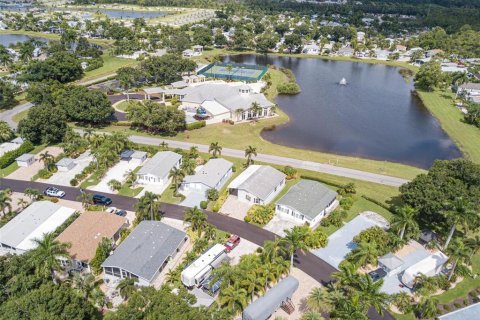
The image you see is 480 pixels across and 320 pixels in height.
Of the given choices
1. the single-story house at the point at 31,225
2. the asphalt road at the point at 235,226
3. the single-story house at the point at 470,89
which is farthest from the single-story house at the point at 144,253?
the single-story house at the point at 470,89

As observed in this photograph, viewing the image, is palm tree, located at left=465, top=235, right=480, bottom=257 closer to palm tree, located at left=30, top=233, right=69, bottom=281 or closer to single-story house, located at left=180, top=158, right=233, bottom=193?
single-story house, located at left=180, top=158, right=233, bottom=193

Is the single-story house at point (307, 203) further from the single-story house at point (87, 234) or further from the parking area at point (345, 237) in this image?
the single-story house at point (87, 234)

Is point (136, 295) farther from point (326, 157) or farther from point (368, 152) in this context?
point (368, 152)

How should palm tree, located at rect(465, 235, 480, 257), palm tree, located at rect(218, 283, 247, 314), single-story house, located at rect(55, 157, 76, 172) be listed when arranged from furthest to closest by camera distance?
single-story house, located at rect(55, 157, 76, 172), palm tree, located at rect(465, 235, 480, 257), palm tree, located at rect(218, 283, 247, 314)

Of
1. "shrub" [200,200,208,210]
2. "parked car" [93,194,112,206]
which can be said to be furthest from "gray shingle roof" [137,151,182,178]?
"shrub" [200,200,208,210]

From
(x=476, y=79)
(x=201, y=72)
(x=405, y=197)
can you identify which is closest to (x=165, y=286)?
(x=405, y=197)

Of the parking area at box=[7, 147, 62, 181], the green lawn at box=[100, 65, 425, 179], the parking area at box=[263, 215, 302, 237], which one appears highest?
the green lawn at box=[100, 65, 425, 179]

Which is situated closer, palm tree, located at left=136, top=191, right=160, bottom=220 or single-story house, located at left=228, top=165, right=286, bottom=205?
palm tree, located at left=136, top=191, right=160, bottom=220
